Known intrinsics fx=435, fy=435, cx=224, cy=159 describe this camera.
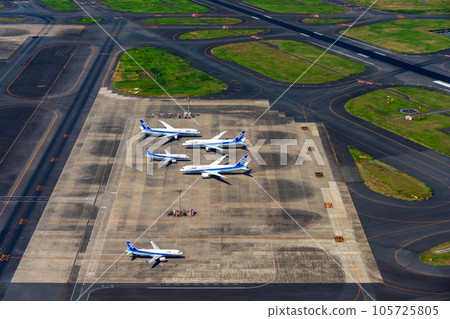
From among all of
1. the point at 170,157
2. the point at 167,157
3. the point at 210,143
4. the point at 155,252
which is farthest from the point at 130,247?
the point at 210,143

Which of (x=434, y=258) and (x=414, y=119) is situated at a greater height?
(x=414, y=119)

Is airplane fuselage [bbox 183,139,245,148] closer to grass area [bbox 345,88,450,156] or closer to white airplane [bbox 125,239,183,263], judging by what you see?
white airplane [bbox 125,239,183,263]

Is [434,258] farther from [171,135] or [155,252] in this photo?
Answer: [171,135]

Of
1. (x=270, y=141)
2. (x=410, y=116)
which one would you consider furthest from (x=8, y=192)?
(x=410, y=116)

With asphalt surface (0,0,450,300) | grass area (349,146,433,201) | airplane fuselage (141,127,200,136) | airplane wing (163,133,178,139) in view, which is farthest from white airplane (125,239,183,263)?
grass area (349,146,433,201)

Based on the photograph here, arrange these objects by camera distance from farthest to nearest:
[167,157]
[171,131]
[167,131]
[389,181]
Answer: [171,131], [167,131], [167,157], [389,181]
